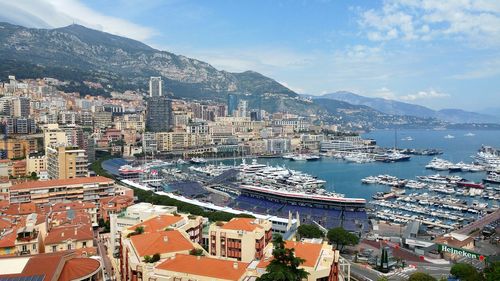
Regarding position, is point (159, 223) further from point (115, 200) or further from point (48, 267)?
point (115, 200)

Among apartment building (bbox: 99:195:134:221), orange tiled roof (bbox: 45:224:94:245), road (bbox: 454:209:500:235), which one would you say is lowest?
road (bbox: 454:209:500:235)

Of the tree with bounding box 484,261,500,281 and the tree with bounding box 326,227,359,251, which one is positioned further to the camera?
the tree with bounding box 326,227,359,251

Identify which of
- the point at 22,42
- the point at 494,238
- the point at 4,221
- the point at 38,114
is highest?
the point at 22,42

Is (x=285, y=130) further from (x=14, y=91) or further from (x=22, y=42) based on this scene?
(x=22, y=42)

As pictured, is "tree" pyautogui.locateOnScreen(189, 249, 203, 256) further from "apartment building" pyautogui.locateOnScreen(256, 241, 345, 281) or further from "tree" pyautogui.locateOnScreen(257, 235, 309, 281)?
"tree" pyautogui.locateOnScreen(257, 235, 309, 281)

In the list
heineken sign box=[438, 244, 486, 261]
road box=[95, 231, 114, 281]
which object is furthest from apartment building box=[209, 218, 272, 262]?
heineken sign box=[438, 244, 486, 261]

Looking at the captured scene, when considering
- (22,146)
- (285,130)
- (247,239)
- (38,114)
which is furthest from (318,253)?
(285,130)
